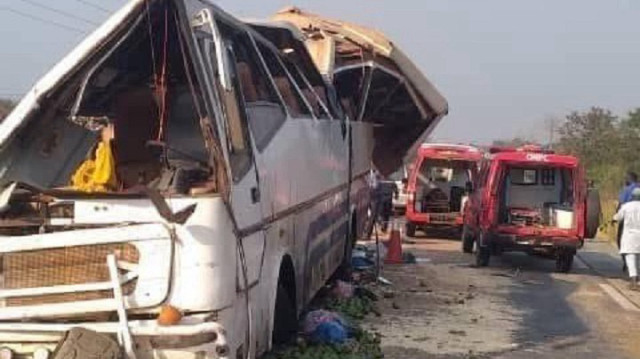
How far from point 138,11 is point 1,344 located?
191cm

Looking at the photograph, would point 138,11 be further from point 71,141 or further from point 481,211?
point 481,211

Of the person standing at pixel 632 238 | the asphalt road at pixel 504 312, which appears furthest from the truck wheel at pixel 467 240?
the person standing at pixel 632 238

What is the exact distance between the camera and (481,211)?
17.2m

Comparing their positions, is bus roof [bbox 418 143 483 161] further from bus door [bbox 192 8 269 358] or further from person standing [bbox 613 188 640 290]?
bus door [bbox 192 8 269 358]

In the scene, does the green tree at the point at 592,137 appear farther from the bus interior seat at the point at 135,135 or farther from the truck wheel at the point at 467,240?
the bus interior seat at the point at 135,135

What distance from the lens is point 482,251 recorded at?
16953mm

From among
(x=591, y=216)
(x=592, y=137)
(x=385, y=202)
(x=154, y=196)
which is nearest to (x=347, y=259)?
(x=591, y=216)

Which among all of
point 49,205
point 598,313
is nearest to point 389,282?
point 598,313

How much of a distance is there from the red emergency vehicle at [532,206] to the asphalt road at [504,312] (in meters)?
0.50

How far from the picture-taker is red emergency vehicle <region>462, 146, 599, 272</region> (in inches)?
655

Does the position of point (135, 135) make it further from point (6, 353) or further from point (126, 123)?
point (6, 353)

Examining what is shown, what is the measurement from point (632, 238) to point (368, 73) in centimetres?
498

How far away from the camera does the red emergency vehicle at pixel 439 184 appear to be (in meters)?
22.9

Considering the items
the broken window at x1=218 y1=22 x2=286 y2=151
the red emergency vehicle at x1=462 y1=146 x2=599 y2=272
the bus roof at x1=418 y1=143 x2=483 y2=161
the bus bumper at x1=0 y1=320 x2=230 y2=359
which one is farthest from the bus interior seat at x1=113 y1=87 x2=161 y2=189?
the bus roof at x1=418 y1=143 x2=483 y2=161
